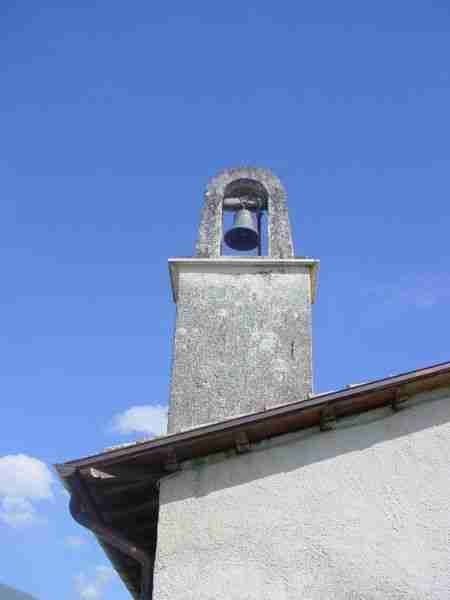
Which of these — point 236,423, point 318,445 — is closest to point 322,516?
point 318,445

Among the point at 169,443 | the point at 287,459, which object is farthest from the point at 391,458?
the point at 169,443

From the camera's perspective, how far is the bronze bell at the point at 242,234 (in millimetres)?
11609

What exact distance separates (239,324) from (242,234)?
204cm

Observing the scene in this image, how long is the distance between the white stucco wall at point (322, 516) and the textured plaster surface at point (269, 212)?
16.0ft

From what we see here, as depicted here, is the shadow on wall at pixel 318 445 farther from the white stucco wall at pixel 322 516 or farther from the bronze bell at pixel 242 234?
the bronze bell at pixel 242 234

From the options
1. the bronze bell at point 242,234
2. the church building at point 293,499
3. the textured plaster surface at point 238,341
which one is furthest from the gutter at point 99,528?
the bronze bell at point 242,234

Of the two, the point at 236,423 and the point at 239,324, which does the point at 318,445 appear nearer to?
the point at 236,423

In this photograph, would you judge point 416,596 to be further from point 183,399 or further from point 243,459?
point 183,399

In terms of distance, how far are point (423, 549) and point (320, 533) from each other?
0.88 m

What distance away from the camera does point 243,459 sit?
6676mm

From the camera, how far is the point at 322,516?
244 inches

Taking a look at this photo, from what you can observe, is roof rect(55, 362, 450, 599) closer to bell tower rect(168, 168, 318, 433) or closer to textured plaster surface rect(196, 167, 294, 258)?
bell tower rect(168, 168, 318, 433)

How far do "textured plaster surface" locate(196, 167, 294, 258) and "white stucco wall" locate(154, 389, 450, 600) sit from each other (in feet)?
16.0

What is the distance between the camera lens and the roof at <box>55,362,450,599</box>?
255 inches
